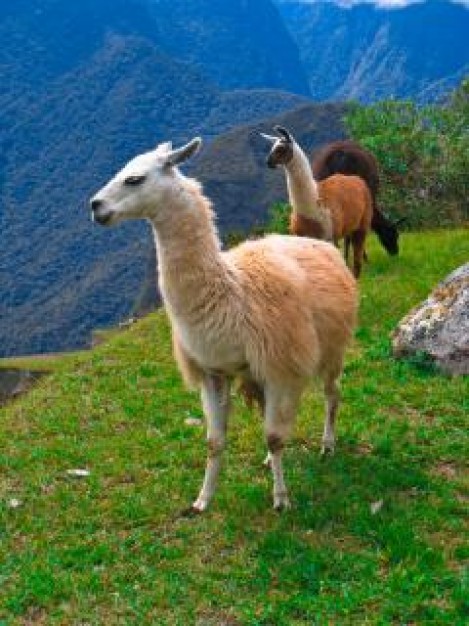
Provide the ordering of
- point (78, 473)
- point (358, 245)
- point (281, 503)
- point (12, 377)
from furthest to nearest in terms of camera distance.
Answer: point (12, 377) < point (358, 245) < point (78, 473) < point (281, 503)

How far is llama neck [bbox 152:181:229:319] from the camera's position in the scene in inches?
297

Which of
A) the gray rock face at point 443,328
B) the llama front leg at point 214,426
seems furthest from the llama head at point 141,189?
the gray rock face at point 443,328

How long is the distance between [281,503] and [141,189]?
271 cm

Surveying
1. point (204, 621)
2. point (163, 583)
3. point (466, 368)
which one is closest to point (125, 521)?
point (163, 583)

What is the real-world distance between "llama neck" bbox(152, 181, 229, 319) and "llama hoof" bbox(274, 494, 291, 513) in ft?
5.39

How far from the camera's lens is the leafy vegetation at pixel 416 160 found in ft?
88.0

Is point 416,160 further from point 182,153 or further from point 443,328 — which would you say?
point 182,153

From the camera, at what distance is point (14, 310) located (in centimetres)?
12762

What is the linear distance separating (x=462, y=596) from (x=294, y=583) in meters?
1.13

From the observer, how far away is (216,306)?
7.62m

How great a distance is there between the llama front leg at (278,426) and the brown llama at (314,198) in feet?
23.3

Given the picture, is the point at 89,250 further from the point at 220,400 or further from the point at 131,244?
the point at 220,400

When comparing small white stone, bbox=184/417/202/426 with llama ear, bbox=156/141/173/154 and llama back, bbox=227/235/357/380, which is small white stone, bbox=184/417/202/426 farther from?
llama ear, bbox=156/141/173/154

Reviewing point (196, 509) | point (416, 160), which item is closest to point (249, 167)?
point (416, 160)
